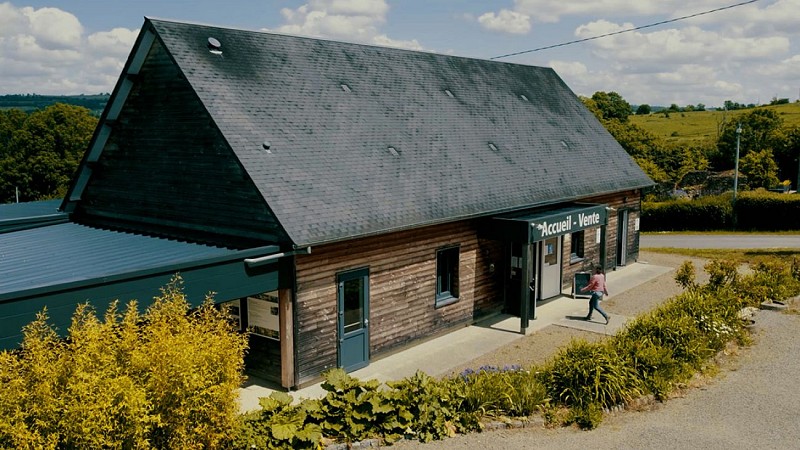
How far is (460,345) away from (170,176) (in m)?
7.79

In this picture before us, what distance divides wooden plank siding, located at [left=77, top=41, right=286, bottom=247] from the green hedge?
32.2 m

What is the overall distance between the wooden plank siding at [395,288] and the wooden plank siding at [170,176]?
1524mm

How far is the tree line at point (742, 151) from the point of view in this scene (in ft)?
209

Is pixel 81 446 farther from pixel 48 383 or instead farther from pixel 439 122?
pixel 439 122

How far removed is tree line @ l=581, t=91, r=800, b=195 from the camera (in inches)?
2510

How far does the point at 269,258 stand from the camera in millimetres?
11781

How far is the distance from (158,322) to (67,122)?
68.2 meters

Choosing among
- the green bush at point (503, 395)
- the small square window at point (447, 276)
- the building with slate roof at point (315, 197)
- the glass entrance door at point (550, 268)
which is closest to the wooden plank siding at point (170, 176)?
the building with slate roof at point (315, 197)

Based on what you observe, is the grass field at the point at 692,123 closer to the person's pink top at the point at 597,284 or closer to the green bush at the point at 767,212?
the green bush at the point at 767,212

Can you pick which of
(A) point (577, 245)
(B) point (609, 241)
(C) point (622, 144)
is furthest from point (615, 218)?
(C) point (622, 144)

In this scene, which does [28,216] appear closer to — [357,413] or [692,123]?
[357,413]

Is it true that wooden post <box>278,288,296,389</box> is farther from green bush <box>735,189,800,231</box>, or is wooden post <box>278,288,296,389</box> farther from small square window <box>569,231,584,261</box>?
green bush <box>735,189,800,231</box>

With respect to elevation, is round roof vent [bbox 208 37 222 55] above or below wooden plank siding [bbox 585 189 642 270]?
above

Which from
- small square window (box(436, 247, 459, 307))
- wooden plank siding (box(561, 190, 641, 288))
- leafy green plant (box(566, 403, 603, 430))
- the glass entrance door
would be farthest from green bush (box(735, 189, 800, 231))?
leafy green plant (box(566, 403, 603, 430))
